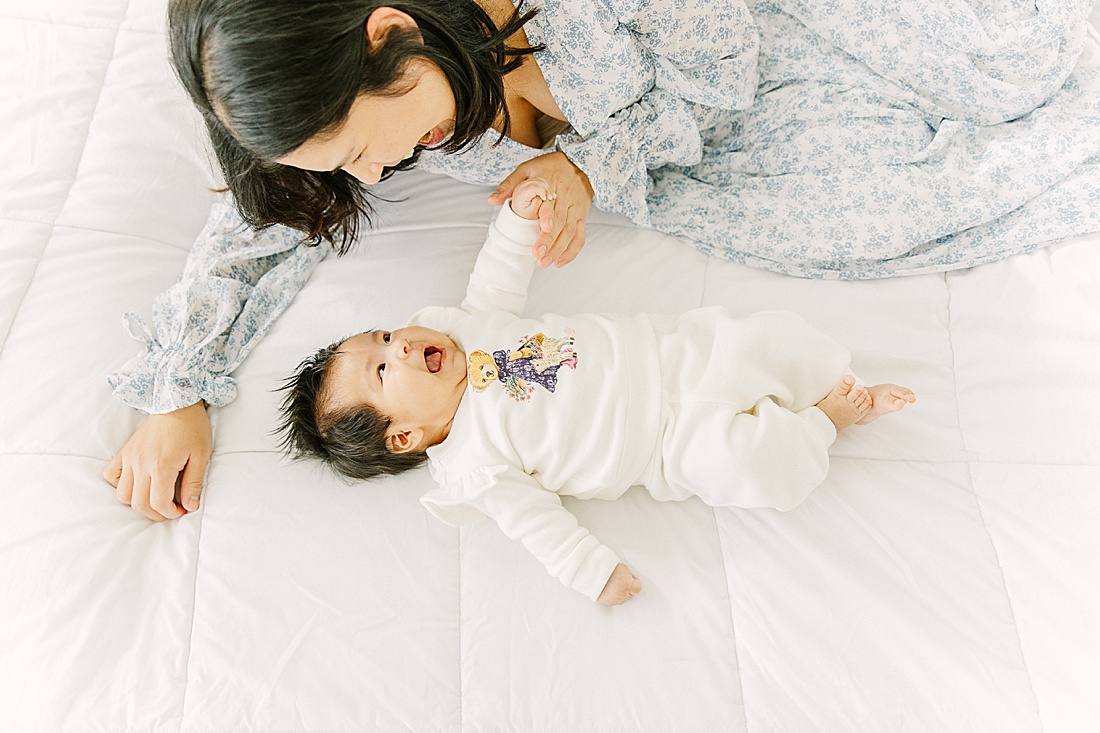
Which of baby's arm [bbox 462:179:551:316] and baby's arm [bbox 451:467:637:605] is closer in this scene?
baby's arm [bbox 451:467:637:605]

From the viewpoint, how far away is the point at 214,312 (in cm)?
121

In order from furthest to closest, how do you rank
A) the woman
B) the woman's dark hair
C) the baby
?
the woman
the baby
the woman's dark hair

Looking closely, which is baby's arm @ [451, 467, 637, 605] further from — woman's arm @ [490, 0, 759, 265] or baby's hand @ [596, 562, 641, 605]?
woman's arm @ [490, 0, 759, 265]

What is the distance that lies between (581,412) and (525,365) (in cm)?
10

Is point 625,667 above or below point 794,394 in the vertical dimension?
below

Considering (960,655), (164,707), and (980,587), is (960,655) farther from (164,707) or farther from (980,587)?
(164,707)

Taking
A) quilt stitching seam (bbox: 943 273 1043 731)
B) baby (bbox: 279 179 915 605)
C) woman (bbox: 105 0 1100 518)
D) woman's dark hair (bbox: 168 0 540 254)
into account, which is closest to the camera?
woman's dark hair (bbox: 168 0 540 254)

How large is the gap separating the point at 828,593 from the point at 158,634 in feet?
2.54

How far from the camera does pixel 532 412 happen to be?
107 centimetres

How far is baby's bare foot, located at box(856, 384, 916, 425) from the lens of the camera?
104cm

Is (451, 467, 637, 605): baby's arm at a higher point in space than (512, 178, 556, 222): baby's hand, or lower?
lower

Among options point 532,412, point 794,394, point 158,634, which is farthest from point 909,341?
point 158,634

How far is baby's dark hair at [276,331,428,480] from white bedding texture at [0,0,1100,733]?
24 mm

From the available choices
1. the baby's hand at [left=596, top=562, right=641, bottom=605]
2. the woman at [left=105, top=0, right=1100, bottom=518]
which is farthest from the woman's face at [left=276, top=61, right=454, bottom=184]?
the baby's hand at [left=596, top=562, right=641, bottom=605]
